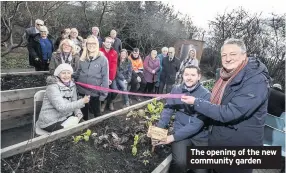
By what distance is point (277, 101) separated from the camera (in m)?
5.48

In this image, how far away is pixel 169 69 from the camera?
374 inches

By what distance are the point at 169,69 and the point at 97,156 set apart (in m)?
6.35

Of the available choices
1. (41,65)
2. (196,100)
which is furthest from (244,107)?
(41,65)

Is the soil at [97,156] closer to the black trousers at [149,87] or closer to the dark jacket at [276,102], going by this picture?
the dark jacket at [276,102]

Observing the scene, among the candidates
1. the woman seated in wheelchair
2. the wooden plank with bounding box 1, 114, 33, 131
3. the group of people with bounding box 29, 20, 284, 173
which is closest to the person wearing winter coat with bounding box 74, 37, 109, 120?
the group of people with bounding box 29, 20, 284, 173

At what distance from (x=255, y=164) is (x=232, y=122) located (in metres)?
0.54


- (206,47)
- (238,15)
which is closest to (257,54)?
(238,15)

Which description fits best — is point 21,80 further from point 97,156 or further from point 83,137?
point 97,156

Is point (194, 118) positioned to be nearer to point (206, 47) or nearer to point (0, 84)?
point (0, 84)

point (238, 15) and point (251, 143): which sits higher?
point (238, 15)

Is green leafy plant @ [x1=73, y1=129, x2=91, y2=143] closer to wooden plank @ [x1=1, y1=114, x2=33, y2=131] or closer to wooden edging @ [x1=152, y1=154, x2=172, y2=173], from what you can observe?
wooden edging @ [x1=152, y1=154, x2=172, y2=173]

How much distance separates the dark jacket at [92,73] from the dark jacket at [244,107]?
2.69 meters

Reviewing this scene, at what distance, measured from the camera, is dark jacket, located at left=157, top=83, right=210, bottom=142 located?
3.54 m

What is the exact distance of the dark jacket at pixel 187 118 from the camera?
3.54 metres
